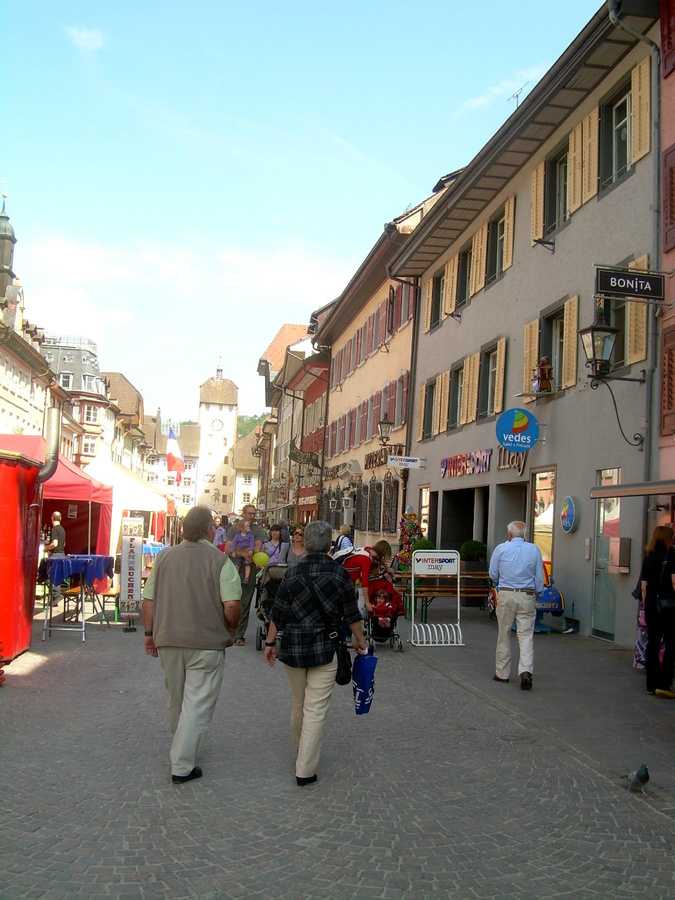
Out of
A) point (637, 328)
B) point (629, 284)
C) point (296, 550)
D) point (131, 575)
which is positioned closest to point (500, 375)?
point (637, 328)

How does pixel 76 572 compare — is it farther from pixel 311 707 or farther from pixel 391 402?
pixel 391 402

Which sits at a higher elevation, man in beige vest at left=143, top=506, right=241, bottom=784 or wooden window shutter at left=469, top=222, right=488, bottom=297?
wooden window shutter at left=469, top=222, right=488, bottom=297

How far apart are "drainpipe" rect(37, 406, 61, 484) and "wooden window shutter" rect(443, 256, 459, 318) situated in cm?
1301

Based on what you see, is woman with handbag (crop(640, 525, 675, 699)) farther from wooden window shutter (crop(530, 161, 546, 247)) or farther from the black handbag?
wooden window shutter (crop(530, 161, 546, 247))

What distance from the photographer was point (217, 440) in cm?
12056

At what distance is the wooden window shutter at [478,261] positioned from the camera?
20441 mm

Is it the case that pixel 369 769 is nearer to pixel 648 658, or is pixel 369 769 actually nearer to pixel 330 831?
pixel 330 831

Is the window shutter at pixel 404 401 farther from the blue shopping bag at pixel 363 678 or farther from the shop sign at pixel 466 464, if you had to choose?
the blue shopping bag at pixel 363 678

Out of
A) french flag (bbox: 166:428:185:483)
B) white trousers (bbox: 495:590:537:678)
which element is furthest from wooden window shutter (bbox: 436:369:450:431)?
white trousers (bbox: 495:590:537:678)

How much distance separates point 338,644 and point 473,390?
1495cm

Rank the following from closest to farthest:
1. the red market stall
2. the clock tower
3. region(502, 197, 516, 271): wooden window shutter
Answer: the red market stall
region(502, 197, 516, 271): wooden window shutter
the clock tower

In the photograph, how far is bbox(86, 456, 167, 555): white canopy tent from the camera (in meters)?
20.1

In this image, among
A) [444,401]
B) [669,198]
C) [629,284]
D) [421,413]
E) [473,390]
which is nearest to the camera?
[629,284]

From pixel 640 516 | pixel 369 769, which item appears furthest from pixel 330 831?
pixel 640 516
